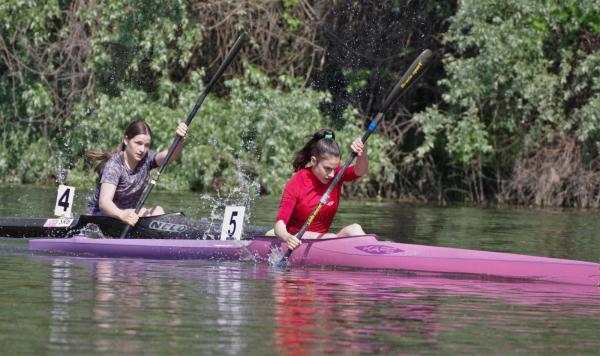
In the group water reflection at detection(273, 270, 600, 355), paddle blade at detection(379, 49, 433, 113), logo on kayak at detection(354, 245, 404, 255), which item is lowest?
water reflection at detection(273, 270, 600, 355)

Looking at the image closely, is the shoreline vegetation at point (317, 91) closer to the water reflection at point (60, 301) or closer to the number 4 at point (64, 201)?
the number 4 at point (64, 201)

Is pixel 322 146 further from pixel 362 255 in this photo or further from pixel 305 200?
pixel 362 255

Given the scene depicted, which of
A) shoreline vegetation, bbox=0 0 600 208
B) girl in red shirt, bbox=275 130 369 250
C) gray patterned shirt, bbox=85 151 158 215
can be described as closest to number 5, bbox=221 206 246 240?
girl in red shirt, bbox=275 130 369 250

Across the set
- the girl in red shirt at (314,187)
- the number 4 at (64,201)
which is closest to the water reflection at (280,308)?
the girl in red shirt at (314,187)

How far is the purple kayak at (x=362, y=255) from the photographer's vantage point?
9.55 m

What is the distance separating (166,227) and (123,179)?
573 mm

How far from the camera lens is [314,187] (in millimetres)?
10430

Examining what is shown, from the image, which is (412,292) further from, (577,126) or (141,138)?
(577,126)

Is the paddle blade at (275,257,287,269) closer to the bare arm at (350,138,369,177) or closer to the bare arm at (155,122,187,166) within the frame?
the bare arm at (350,138,369,177)

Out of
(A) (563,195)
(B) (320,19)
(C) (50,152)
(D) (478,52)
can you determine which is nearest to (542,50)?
(D) (478,52)

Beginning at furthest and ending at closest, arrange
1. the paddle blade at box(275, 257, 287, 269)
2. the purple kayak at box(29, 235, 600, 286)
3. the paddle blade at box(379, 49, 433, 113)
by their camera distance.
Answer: the paddle blade at box(379, 49, 433, 113)
the paddle blade at box(275, 257, 287, 269)
the purple kayak at box(29, 235, 600, 286)

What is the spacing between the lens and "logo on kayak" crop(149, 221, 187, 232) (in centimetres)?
1144

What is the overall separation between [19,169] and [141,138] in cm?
1163

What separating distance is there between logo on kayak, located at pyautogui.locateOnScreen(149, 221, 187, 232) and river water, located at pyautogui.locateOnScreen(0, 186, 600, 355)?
0.95 m
